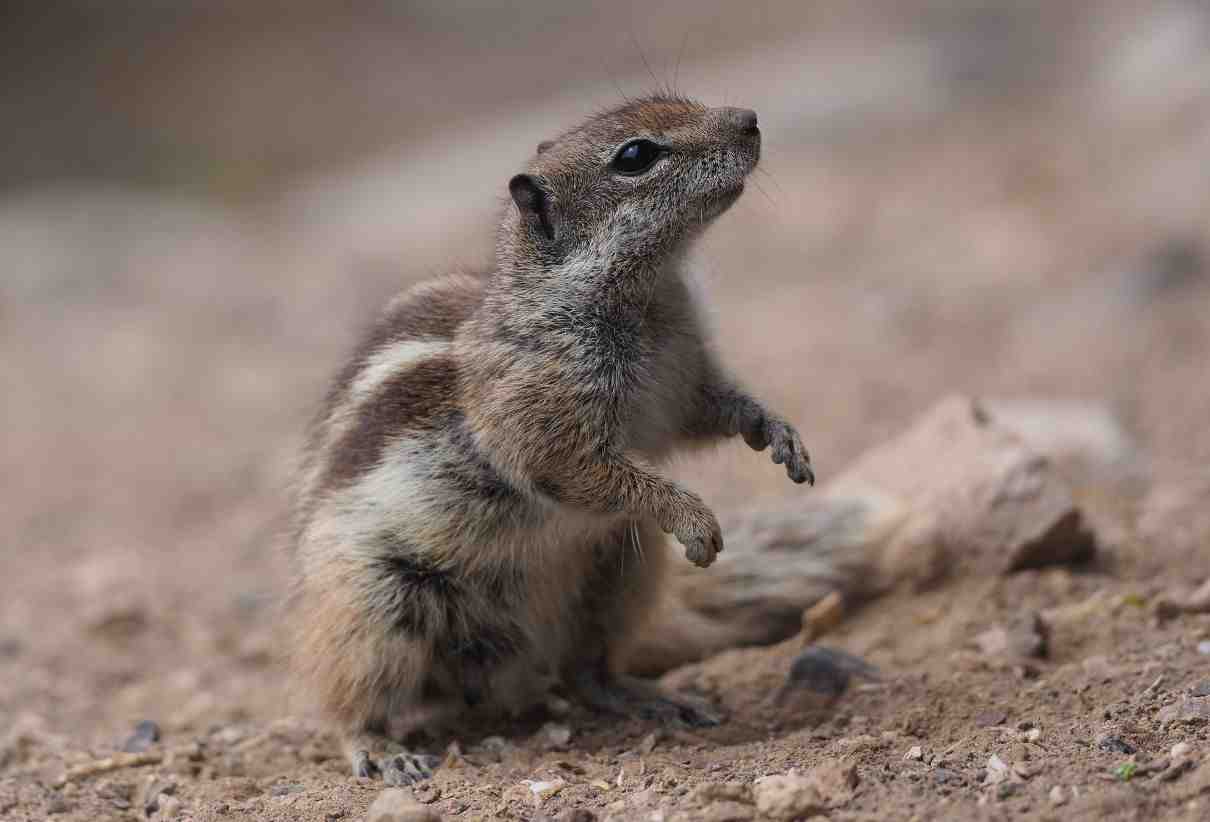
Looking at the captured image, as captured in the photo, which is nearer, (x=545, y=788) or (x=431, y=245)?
(x=545, y=788)

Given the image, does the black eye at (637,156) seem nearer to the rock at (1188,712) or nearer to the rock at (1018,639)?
the rock at (1018,639)

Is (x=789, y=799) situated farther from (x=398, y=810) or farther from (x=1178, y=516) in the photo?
(x=1178, y=516)

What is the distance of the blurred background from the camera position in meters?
7.15

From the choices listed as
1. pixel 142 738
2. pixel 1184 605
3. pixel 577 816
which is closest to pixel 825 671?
pixel 1184 605

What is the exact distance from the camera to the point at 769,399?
26.7 feet

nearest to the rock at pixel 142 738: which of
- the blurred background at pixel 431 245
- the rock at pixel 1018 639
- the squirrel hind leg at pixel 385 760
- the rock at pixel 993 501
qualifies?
the blurred background at pixel 431 245

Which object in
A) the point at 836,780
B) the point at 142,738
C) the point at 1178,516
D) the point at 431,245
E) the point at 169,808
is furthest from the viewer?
the point at 431,245

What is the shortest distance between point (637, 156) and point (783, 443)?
3.44 ft

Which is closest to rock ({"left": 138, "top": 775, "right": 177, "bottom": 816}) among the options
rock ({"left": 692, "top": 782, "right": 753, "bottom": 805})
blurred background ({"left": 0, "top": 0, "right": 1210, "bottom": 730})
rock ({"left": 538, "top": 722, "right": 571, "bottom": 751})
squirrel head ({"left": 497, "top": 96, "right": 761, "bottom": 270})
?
blurred background ({"left": 0, "top": 0, "right": 1210, "bottom": 730})

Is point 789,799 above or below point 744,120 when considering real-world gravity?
below

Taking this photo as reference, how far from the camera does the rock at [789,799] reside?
345 centimetres

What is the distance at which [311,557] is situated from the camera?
15.6 ft

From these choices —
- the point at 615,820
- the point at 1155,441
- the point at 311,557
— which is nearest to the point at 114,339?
the point at 311,557

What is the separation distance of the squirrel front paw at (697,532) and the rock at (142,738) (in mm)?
2043
